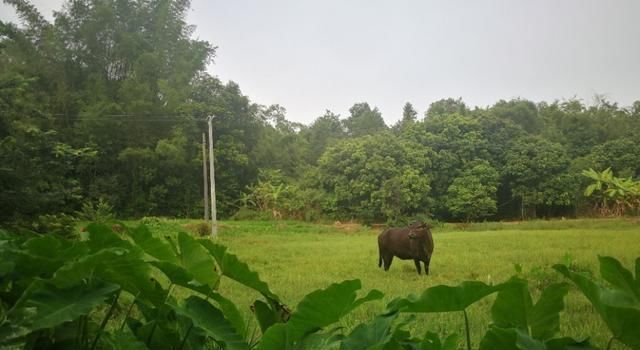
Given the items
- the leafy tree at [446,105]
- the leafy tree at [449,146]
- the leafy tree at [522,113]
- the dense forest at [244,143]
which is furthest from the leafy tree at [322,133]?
the leafy tree at [522,113]

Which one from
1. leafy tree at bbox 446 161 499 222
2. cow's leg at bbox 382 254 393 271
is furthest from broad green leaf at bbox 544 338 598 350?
leafy tree at bbox 446 161 499 222

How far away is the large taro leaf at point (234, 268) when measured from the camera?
1.19 ft

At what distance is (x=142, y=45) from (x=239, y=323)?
893 cm

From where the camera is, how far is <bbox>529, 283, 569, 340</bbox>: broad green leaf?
333 mm

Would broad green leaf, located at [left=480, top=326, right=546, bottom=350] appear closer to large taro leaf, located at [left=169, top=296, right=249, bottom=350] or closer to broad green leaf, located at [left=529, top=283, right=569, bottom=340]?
broad green leaf, located at [left=529, top=283, right=569, bottom=340]

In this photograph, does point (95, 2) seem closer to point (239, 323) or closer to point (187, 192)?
point (187, 192)

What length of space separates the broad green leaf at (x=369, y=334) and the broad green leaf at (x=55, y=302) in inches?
6.0

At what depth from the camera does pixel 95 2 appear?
845cm

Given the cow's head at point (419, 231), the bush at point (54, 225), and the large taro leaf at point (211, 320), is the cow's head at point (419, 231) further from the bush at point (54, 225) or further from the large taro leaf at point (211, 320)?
the large taro leaf at point (211, 320)

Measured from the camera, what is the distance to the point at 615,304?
0.95ft

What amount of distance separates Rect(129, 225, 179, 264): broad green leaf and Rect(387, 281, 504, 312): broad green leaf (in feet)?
0.60

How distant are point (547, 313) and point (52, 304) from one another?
12.7 inches

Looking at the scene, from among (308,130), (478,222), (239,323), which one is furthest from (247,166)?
(239,323)

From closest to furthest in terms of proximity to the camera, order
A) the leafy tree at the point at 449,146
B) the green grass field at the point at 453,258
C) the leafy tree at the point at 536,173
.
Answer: the green grass field at the point at 453,258
the leafy tree at the point at 536,173
the leafy tree at the point at 449,146
